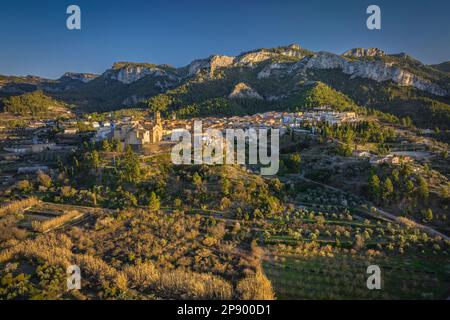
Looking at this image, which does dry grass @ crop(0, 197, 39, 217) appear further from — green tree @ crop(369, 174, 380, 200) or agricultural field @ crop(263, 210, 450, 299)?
green tree @ crop(369, 174, 380, 200)

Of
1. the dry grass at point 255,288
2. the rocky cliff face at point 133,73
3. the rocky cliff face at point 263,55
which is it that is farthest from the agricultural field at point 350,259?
the rocky cliff face at point 133,73

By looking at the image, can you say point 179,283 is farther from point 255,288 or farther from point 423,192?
point 423,192

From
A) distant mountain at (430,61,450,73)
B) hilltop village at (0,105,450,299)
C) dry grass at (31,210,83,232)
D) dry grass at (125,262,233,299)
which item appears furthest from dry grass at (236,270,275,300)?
distant mountain at (430,61,450,73)

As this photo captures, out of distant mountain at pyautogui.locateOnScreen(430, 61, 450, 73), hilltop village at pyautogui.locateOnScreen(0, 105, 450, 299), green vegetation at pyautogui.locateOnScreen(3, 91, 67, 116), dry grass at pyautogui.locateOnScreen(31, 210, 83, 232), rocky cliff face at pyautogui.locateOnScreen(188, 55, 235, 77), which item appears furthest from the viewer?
distant mountain at pyautogui.locateOnScreen(430, 61, 450, 73)

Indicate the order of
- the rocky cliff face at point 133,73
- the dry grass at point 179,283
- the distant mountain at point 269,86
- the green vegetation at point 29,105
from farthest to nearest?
the rocky cliff face at point 133,73
the distant mountain at point 269,86
the green vegetation at point 29,105
the dry grass at point 179,283

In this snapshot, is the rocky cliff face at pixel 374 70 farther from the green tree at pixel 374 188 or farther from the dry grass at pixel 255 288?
the dry grass at pixel 255 288

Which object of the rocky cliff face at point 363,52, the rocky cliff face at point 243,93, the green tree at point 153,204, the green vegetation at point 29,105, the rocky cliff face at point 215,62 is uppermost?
the rocky cliff face at point 363,52

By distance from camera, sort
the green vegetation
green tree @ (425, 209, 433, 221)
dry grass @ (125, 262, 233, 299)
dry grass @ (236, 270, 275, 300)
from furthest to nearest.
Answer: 1. the green vegetation
2. green tree @ (425, 209, 433, 221)
3. dry grass @ (125, 262, 233, 299)
4. dry grass @ (236, 270, 275, 300)

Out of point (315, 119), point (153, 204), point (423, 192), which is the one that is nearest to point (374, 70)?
point (315, 119)
